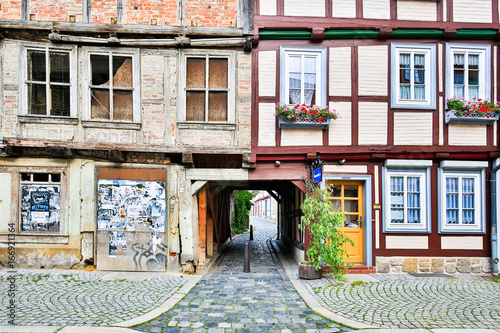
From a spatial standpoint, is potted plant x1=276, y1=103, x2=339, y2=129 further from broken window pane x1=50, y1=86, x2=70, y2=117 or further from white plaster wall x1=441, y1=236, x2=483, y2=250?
broken window pane x1=50, y1=86, x2=70, y2=117

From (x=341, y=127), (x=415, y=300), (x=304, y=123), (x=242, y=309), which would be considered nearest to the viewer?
(x=242, y=309)

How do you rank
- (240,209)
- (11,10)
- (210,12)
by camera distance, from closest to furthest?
(11,10) → (210,12) → (240,209)

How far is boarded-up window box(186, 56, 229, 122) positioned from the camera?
788 cm

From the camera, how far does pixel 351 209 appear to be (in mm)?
8164

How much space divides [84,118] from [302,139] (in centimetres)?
546

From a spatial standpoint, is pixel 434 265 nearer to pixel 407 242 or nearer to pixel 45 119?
pixel 407 242

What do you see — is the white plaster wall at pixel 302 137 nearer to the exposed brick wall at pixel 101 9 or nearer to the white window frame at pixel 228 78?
the white window frame at pixel 228 78

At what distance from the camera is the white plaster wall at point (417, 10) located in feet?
25.7

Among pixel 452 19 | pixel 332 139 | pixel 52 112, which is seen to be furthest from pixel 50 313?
pixel 452 19

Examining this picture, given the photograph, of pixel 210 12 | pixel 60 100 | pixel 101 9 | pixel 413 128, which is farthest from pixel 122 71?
pixel 413 128

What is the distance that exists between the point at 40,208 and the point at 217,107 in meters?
5.12

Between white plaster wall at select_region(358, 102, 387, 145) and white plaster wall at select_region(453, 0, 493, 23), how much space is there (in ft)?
9.86

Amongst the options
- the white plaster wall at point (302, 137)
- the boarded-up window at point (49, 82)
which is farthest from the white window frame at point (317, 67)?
the boarded-up window at point (49, 82)

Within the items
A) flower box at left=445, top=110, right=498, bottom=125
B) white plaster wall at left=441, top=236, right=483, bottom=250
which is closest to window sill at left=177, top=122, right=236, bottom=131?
flower box at left=445, top=110, right=498, bottom=125
